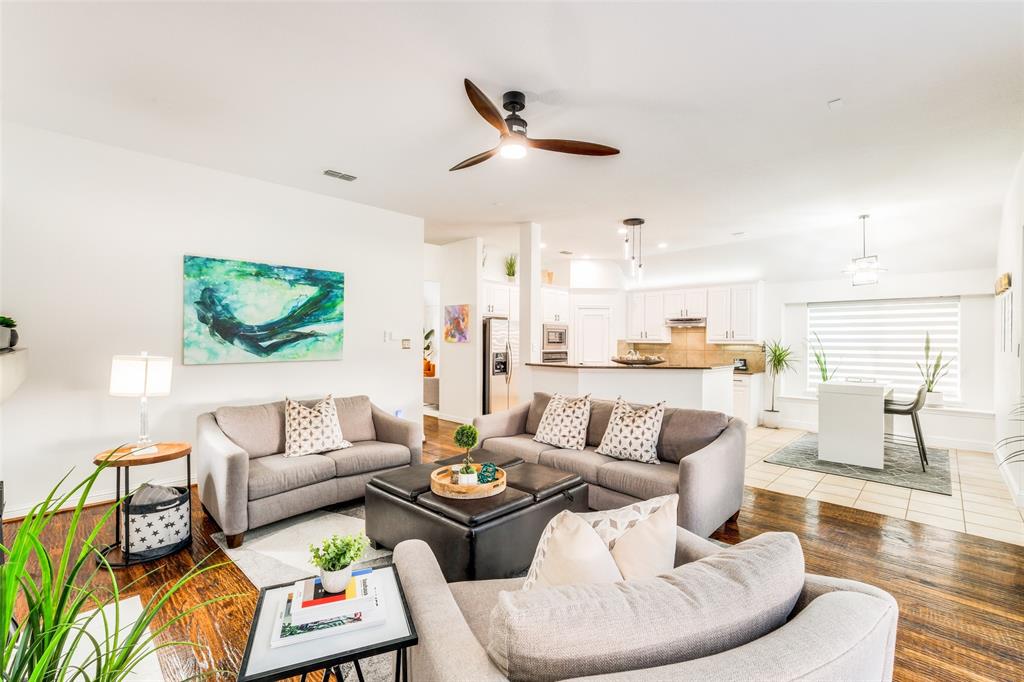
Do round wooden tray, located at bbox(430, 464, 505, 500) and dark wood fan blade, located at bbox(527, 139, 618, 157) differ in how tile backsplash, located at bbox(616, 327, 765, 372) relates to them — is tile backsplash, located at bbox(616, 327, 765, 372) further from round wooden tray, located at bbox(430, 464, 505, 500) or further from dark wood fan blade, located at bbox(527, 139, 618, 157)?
round wooden tray, located at bbox(430, 464, 505, 500)

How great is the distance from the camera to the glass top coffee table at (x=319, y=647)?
115 centimetres

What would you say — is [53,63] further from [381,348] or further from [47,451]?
[381,348]

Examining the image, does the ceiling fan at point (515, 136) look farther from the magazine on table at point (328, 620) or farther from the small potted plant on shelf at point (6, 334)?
the small potted plant on shelf at point (6, 334)

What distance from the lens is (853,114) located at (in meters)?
2.92

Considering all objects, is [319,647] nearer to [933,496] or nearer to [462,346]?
[933,496]

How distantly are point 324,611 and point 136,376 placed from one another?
100.0 inches

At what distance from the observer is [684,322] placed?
7.73 metres

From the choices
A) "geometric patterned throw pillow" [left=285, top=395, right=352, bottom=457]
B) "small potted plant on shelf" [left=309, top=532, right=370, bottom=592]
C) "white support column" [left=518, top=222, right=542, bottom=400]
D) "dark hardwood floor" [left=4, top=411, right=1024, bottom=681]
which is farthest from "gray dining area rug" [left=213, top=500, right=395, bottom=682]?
"white support column" [left=518, top=222, right=542, bottom=400]

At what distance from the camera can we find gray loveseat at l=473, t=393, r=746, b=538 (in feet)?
9.45

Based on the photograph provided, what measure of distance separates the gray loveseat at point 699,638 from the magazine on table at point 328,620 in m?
0.25

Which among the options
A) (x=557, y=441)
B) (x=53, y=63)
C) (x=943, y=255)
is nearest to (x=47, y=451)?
(x=53, y=63)

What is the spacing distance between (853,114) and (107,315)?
530cm

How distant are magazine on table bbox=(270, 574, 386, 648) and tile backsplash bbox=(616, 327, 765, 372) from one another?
698 cm

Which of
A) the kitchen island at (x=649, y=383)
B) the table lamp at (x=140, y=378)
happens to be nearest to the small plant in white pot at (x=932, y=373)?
the kitchen island at (x=649, y=383)
